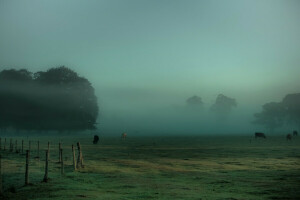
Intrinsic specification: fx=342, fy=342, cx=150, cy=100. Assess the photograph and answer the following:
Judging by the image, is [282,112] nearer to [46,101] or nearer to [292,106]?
[292,106]

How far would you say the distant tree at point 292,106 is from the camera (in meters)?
148

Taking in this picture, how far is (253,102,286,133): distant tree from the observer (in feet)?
506

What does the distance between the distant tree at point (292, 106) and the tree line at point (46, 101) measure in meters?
90.6

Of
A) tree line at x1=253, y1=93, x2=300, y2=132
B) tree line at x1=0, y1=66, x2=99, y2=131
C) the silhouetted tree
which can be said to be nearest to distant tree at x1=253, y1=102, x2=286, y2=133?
tree line at x1=253, y1=93, x2=300, y2=132

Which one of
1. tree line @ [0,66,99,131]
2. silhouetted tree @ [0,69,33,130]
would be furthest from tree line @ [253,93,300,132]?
silhouetted tree @ [0,69,33,130]

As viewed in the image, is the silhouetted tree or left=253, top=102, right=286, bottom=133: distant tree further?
left=253, top=102, right=286, bottom=133: distant tree

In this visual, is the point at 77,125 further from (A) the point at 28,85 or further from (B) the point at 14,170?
(B) the point at 14,170

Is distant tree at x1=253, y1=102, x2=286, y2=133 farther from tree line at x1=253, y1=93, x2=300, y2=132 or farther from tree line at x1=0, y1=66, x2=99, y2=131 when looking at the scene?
tree line at x1=0, y1=66, x2=99, y2=131

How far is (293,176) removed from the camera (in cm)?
2105

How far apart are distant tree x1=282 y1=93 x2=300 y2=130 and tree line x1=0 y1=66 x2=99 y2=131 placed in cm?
9065

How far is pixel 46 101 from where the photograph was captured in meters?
95.0

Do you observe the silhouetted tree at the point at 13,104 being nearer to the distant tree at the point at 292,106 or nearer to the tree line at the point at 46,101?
the tree line at the point at 46,101

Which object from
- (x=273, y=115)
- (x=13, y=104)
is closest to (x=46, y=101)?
(x=13, y=104)

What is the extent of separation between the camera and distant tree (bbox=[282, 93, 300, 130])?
5817 inches
